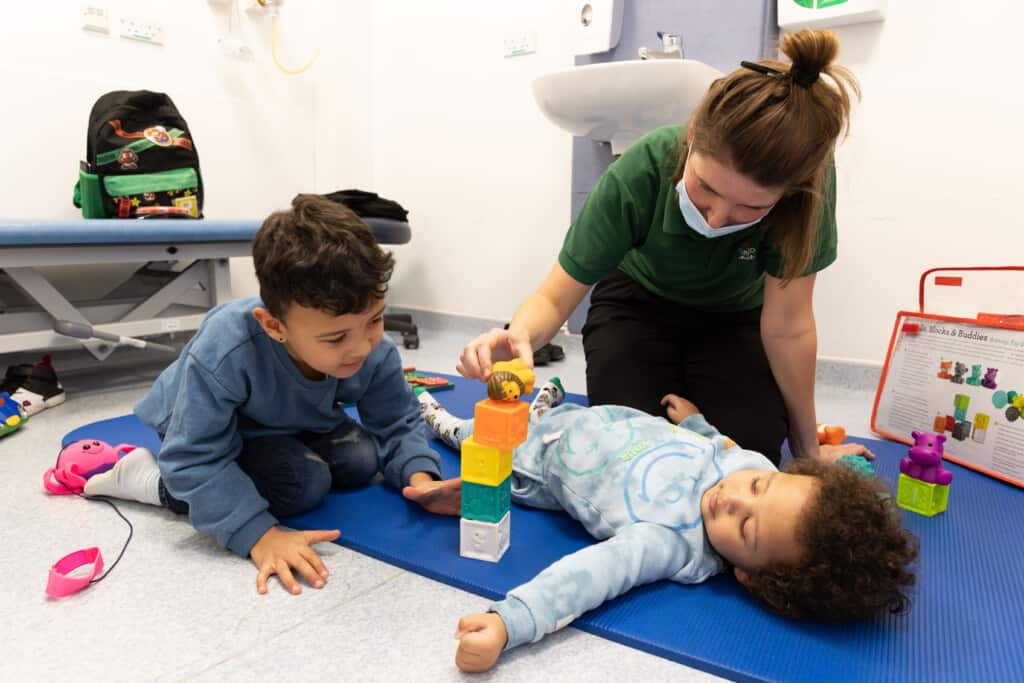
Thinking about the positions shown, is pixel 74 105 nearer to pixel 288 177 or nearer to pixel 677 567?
pixel 288 177

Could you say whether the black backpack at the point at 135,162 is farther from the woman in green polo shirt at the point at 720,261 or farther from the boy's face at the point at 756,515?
the boy's face at the point at 756,515

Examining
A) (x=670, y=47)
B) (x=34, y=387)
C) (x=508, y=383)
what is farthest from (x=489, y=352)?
(x=670, y=47)

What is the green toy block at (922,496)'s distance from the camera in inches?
48.9

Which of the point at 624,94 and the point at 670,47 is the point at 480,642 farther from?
the point at 670,47

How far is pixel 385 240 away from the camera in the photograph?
259 cm

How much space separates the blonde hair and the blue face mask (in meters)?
0.12

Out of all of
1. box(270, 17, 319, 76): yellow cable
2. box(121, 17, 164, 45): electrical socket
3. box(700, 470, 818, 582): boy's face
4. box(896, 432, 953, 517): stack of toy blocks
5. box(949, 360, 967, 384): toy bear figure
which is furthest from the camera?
box(270, 17, 319, 76): yellow cable

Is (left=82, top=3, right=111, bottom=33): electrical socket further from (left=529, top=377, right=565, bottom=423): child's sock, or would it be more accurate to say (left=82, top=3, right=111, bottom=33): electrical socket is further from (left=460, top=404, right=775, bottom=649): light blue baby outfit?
(left=460, top=404, right=775, bottom=649): light blue baby outfit

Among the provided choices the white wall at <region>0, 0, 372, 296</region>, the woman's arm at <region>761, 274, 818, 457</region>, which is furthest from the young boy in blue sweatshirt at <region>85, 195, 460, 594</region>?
the white wall at <region>0, 0, 372, 296</region>

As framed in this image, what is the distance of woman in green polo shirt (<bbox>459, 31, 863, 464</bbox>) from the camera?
0.96 meters

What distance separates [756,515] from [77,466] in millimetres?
1182

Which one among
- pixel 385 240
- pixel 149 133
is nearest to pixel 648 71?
pixel 385 240

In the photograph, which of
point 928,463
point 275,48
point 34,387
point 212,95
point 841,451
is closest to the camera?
point 928,463

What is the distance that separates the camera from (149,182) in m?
2.21
